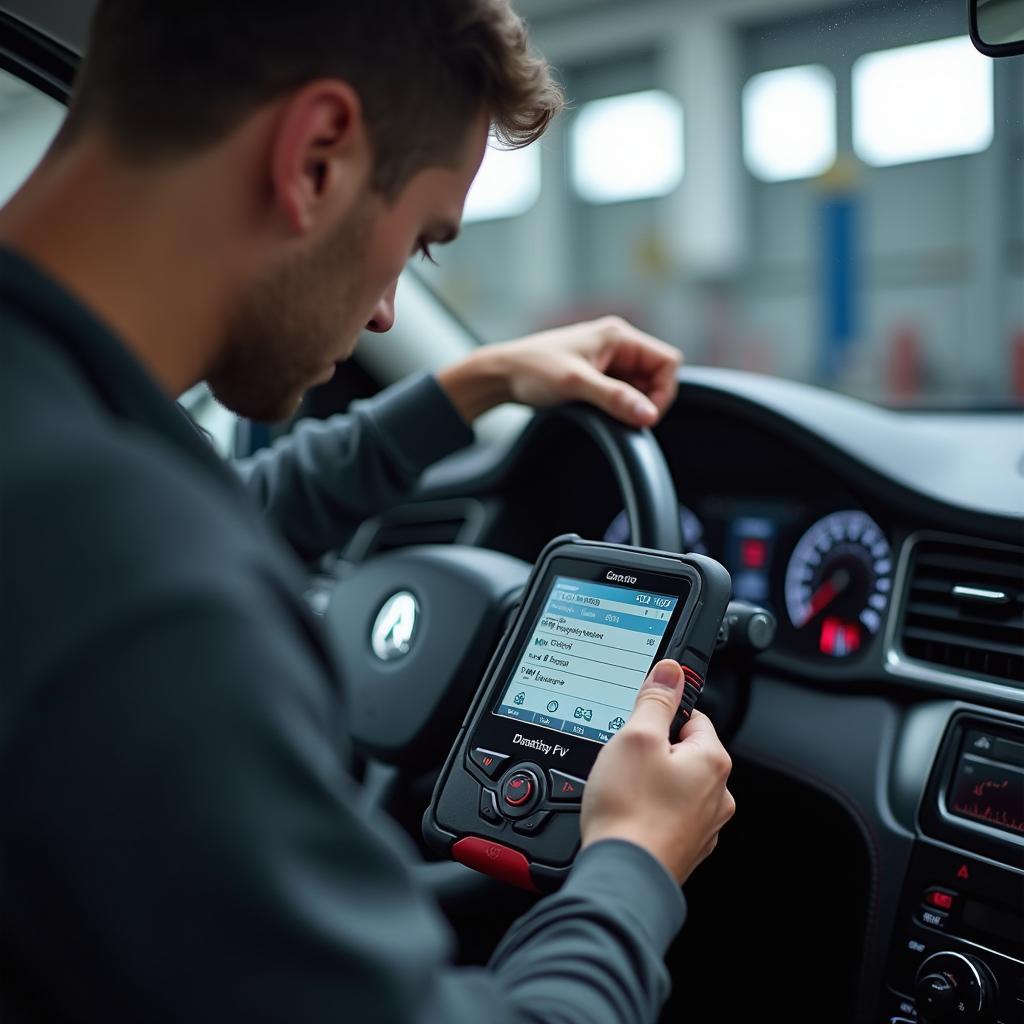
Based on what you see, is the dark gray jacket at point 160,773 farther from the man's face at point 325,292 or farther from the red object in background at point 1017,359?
the red object in background at point 1017,359

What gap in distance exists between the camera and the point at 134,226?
2.15 ft

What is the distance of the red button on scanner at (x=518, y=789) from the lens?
0.92 m

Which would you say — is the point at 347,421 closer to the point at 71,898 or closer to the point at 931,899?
the point at 931,899

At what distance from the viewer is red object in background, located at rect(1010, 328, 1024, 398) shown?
711cm

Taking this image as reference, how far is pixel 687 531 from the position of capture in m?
1.64

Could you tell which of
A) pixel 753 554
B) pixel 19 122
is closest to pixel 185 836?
pixel 753 554

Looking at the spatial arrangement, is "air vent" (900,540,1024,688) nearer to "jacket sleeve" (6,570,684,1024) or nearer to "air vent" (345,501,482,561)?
"air vent" (345,501,482,561)

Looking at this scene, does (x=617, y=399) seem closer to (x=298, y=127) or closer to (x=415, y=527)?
(x=298, y=127)

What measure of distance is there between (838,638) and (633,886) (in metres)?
0.75

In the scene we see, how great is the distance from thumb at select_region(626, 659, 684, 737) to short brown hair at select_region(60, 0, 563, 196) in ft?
1.21

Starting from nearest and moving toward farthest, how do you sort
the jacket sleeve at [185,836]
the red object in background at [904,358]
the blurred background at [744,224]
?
the jacket sleeve at [185,836]
the blurred background at [744,224]
the red object in background at [904,358]

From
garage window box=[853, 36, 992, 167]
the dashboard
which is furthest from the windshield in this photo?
the dashboard

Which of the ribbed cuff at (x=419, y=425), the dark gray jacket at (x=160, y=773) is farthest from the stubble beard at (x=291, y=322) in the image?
the ribbed cuff at (x=419, y=425)

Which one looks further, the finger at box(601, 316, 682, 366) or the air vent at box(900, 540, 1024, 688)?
the finger at box(601, 316, 682, 366)
